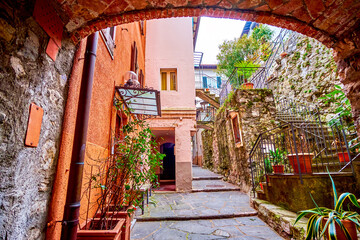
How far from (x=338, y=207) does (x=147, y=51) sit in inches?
326

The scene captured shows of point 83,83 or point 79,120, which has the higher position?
point 83,83

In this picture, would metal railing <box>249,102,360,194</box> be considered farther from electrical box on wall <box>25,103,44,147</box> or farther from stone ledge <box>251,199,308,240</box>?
electrical box on wall <box>25,103,44,147</box>

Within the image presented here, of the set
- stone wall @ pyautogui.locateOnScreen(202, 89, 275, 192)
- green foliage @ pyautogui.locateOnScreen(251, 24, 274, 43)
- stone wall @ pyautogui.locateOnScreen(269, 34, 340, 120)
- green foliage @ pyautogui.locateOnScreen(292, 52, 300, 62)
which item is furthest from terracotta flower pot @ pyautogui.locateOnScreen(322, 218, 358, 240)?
green foliage @ pyautogui.locateOnScreen(251, 24, 274, 43)

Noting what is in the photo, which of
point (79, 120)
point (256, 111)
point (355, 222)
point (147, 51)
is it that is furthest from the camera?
point (147, 51)

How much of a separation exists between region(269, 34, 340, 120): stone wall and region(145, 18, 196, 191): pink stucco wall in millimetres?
4683

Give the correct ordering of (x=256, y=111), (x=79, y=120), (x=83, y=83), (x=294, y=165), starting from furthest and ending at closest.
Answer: (x=256, y=111), (x=294, y=165), (x=83, y=83), (x=79, y=120)

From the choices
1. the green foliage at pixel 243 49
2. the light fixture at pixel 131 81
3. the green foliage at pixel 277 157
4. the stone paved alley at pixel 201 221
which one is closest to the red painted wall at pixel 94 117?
the light fixture at pixel 131 81

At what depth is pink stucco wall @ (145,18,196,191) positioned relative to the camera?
713 centimetres

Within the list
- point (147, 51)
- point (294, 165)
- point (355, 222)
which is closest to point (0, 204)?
point (355, 222)

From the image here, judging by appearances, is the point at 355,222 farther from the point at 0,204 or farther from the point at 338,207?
the point at 0,204

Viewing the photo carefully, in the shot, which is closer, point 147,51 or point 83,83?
point 83,83

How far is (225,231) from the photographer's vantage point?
3.42m

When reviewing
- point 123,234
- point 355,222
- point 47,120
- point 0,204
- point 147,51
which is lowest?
point 123,234

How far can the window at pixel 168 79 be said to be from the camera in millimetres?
8109
